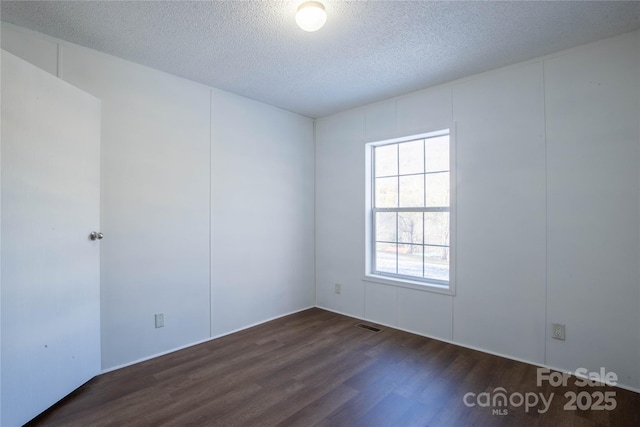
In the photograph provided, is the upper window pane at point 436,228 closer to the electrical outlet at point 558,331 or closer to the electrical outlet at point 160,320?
the electrical outlet at point 558,331

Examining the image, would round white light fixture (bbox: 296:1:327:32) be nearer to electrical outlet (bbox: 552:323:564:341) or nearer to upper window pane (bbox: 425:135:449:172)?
upper window pane (bbox: 425:135:449:172)

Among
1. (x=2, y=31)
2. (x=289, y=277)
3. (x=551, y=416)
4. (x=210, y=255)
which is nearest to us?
(x=551, y=416)

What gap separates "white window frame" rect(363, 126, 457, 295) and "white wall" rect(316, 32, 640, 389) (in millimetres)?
62

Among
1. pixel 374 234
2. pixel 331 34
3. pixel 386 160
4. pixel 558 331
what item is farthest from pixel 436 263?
pixel 331 34

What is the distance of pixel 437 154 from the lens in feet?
10.8

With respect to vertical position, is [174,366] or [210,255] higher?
[210,255]

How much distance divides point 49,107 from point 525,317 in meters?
3.99

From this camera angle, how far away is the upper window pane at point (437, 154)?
3219 millimetres

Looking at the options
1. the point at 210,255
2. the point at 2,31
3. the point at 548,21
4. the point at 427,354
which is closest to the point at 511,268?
the point at 427,354

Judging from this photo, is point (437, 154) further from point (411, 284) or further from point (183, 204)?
point (183, 204)

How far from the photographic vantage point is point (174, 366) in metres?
2.57

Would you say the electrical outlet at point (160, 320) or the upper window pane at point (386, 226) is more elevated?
the upper window pane at point (386, 226)

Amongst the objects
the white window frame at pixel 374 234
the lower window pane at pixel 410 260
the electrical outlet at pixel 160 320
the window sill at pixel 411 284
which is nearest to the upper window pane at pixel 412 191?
the white window frame at pixel 374 234

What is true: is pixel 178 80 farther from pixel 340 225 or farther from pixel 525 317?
pixel 525 317
